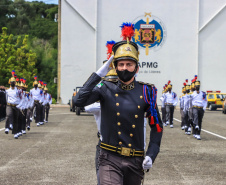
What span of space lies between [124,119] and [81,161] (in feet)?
18.6

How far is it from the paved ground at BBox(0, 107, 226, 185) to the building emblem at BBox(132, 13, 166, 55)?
32228mm

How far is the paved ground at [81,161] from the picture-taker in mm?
7754

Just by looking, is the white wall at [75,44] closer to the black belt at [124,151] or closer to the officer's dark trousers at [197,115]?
the officer's dark trousers at [197,115]

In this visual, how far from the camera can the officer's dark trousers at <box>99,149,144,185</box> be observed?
4.00m

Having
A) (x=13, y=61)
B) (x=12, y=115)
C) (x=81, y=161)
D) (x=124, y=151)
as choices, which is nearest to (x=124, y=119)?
(x=124, y=151)

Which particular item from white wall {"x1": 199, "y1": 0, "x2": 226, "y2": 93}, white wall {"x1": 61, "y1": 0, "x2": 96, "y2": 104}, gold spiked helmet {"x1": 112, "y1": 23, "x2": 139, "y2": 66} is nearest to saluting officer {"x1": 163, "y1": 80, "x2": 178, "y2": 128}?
gold spiked helmet {"x1": 112, "y1": 23, "x2": 139, "y2": 66}

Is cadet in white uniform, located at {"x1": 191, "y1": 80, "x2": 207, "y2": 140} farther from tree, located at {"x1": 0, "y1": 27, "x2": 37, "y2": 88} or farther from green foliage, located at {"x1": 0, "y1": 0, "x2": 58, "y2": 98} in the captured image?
green foliage, located at {"x1": 0, "y1": 0, "x2": 58, "y2": 98}

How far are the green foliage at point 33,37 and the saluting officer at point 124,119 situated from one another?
48.4 metres

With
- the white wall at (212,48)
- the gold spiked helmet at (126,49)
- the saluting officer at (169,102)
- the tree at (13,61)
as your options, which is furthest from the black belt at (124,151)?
the tree at (13,61)

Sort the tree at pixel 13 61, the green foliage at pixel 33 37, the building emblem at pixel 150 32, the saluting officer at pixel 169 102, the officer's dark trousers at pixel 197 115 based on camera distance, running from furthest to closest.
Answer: the green foliage at pixel 33 37 → the tree at pixel 13 61 → the building emblem at pixel 150 32 → the saluting officer at pixel 169 102 → the officer's dark trousers at pixel 197 115

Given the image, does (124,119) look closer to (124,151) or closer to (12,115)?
(124,151)

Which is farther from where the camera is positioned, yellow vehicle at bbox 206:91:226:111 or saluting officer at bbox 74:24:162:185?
yellow vehicle at bbox 206:91:226:111

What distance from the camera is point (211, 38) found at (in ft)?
151

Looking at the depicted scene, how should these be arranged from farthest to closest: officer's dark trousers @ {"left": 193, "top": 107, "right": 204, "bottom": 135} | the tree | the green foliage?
the green foliage → the tree → officer's dark trousers @ {"left": 193, "top": 107, "right": 204, "bottom": 135}
